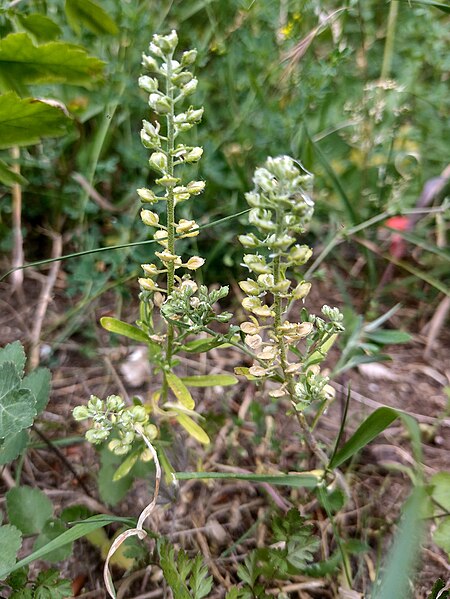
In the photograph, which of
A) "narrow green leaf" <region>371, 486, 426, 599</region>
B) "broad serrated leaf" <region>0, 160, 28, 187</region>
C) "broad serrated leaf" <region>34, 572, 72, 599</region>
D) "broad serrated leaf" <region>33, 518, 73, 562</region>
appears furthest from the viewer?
"broad serrated leaf" <region>0, 160, 28, 187</region>

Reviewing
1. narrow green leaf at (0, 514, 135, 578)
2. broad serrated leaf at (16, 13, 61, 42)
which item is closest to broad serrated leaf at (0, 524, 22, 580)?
narrow green leaf at (0, 514, 135, 578)

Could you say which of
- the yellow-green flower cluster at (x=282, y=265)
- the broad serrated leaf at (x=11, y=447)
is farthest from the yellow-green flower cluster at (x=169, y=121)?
the broad serrated leaf at (x=11, y=447)

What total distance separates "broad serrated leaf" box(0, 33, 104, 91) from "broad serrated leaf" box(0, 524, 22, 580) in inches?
38.9

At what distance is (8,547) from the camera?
0.92m

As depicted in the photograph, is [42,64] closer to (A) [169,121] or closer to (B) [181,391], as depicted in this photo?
(A) [169,121]

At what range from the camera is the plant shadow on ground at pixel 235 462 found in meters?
1.20

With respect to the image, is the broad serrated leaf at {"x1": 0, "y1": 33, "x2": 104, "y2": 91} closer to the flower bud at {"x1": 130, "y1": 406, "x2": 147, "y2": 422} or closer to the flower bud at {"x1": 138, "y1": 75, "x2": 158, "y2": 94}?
the flower bud at {"x1": 138, "y1": 75, "x2": 158, "y2": 94}

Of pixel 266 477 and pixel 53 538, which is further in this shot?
pixel 53 538

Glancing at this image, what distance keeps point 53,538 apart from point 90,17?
1.29 m

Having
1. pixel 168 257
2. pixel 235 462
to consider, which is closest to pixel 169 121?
pixel 168 257

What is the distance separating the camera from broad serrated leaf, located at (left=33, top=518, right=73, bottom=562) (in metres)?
1.06

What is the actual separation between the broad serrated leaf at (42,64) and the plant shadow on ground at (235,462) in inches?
25.2

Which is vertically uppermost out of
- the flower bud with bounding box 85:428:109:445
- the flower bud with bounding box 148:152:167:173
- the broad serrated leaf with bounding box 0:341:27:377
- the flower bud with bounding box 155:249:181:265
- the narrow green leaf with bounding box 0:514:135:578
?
the flower bud with bounding box 148:152:167:173

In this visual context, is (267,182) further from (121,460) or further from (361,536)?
(361,536)
